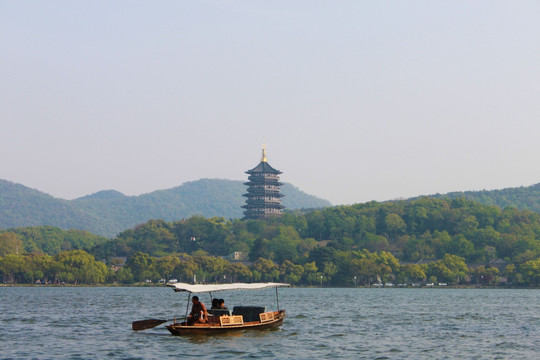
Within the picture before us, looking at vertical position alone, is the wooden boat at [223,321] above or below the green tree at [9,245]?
below

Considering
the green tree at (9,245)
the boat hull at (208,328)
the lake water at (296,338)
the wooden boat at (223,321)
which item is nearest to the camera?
the lake water at (296,338)

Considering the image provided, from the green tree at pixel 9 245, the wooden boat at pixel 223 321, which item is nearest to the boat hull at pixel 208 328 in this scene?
the wooden boat at pixel 223 321

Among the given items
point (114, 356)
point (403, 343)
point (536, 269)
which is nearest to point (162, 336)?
point (114, 356)

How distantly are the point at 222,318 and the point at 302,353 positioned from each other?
5.79 meters

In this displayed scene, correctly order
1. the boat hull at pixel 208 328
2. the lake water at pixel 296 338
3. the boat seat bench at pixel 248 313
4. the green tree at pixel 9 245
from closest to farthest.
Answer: the lake water at pixel 296 338, the boat hull at pixel 208 328, the boat seat bench at pixel 248 313, the green tree at pixel 9 245

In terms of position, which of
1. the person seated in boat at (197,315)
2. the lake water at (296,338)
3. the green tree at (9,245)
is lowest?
the lake water at (296,338)

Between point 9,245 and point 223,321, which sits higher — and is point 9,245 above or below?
above

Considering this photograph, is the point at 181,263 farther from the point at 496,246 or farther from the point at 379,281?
the point at 496,246

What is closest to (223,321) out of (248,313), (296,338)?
(248,313)

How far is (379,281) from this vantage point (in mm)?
166125

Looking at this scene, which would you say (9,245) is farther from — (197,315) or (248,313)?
(197,315)

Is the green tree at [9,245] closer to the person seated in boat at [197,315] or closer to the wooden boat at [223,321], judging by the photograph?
the wooden boat at [223,321]

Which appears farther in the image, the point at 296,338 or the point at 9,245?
the point at 9,245

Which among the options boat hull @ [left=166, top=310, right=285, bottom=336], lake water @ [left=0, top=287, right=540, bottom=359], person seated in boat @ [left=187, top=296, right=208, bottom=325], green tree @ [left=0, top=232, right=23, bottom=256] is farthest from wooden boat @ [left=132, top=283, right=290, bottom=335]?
green tree @ [left=0, top=232, right=23, bottom=256]
